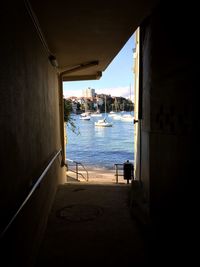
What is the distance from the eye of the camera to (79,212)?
5.39 meters

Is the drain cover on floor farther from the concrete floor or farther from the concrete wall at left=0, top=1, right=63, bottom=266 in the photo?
the concrete wall at left=0, top=1, right=63, bottom=266

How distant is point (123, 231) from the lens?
4.43m

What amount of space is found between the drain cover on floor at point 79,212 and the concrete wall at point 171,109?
59.2 inches

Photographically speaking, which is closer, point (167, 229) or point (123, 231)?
point (167, 229)

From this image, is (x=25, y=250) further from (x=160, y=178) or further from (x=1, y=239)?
(x=160, y=178)

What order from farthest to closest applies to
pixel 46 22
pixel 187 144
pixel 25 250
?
pixel 46 22, pixel 25 250, pixel 187 144

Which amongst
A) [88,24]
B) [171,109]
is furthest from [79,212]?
[88,24]

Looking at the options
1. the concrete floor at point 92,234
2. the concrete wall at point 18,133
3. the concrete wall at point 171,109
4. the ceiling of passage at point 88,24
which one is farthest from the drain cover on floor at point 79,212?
the ceiling of passage at point 88,24

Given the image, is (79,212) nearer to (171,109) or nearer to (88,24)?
(171,109)

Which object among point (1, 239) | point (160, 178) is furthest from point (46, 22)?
point (1, 239)

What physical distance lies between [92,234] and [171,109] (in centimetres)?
236

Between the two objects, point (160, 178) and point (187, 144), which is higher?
point (187, 144)

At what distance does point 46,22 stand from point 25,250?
347 cm

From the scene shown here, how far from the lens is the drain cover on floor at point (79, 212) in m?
5.05
